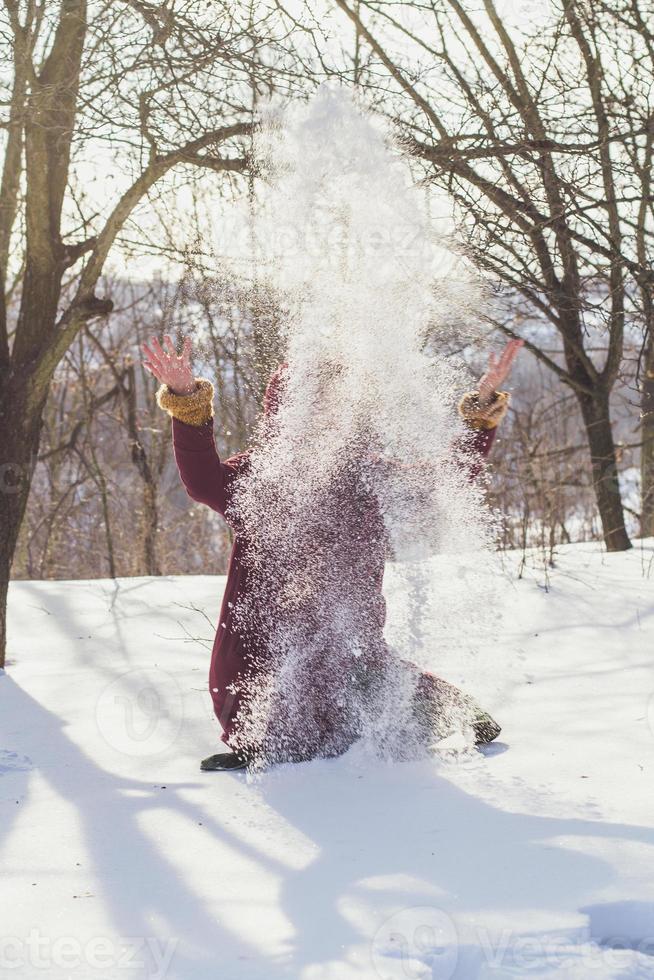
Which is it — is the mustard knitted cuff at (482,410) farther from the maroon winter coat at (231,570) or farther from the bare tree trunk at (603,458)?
the bare tree trunk at (603,458)

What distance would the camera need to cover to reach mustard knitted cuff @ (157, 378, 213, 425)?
276 centimetres

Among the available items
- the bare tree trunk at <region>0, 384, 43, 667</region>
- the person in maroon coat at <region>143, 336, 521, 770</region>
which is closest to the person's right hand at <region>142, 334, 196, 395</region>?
the person in maroon coat at <region>143, 336, 521, 770</region>

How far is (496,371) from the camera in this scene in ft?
9.84

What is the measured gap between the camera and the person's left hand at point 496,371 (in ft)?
9.74

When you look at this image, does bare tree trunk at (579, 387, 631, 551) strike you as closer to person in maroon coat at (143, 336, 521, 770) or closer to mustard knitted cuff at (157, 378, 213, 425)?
person in maroon coat at (143, 336, 521, 770)

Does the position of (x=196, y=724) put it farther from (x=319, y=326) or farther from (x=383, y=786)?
(x=319, y=326)

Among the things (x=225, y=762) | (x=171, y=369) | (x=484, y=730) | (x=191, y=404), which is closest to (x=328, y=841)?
(x=225, y=762)

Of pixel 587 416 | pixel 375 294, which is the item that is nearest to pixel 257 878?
pixel 375 294

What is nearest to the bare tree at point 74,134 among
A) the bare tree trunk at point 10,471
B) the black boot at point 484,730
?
the bare tree trunk at point 10,471

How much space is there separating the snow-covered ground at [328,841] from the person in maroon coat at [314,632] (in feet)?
0.38

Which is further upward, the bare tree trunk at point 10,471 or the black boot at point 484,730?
the bare tree trunk at point 10,471

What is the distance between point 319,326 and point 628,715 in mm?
1626

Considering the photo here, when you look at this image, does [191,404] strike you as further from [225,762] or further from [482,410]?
[225,762]

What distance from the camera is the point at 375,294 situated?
3023 mm
